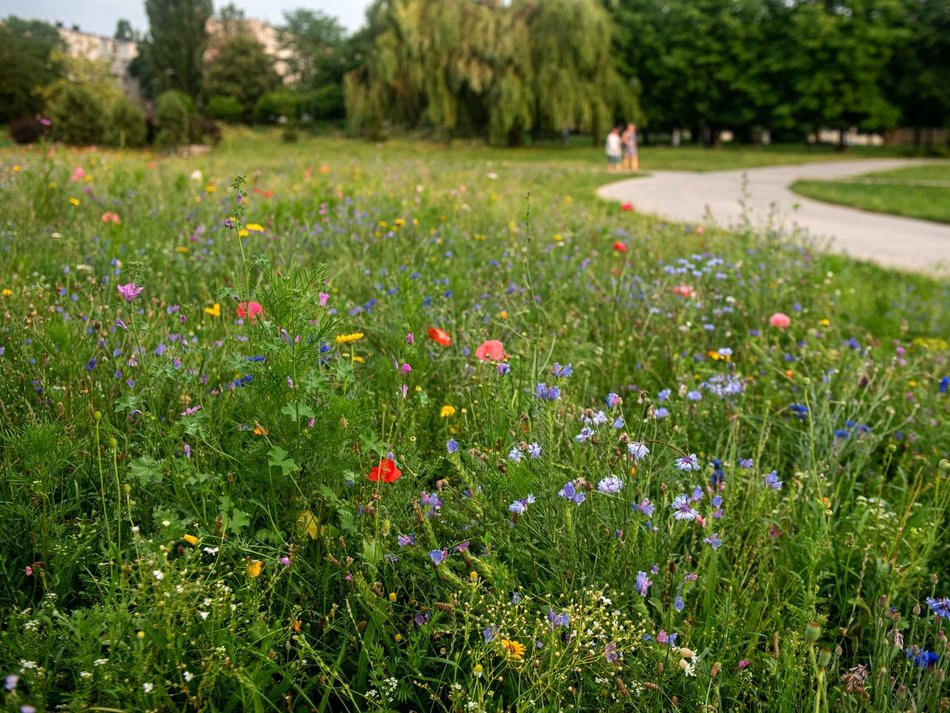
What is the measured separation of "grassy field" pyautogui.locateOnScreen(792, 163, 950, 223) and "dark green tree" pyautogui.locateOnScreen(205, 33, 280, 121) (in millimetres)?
55173

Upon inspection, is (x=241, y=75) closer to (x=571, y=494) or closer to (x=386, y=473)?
(x=386, y=473)

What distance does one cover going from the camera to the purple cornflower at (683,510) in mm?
1532

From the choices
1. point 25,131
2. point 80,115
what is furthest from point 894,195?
point 25,131

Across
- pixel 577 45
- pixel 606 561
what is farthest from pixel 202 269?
pixel 577 45

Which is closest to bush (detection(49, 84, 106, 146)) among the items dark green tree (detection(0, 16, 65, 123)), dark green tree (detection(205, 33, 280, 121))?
dark green tree (detection(0, 16, 65, 123))

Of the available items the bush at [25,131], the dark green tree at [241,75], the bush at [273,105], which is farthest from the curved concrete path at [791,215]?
the dark green tree at [241,75]

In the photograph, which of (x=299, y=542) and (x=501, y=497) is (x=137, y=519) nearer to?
(x=299, y=542)

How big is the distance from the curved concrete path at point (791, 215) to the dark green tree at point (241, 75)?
176 feet

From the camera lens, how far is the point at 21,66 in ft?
137

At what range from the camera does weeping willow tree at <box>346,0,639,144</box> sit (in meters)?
26.8

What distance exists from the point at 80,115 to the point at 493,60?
13468 mm

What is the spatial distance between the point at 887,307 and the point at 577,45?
25.3 metres

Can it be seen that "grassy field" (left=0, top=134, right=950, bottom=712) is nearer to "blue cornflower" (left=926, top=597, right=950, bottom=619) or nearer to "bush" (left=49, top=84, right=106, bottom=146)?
"blue cornflower" (left=926, top=597, right=950, bottom=619)

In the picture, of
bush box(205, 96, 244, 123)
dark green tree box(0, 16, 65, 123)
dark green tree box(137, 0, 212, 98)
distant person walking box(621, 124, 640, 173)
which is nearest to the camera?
distant person walking box(621, 124, 640, 173)
